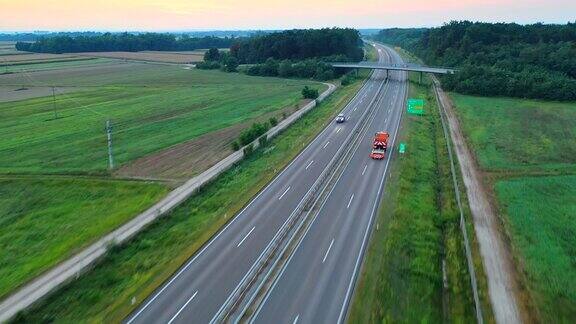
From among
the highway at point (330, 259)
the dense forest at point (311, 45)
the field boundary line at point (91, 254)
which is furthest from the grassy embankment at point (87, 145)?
the dense forest at point (311, 45)

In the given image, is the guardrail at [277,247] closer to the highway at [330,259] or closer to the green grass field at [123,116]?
Result: the highway at [330,259]

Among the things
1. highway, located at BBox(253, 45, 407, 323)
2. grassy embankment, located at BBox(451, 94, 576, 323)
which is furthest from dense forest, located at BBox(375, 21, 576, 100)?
highway, located at BBox(253, 45, 407, 323)

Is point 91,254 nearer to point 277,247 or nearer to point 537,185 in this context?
point 277,247

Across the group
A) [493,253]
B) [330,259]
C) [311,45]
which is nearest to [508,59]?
[311,45]

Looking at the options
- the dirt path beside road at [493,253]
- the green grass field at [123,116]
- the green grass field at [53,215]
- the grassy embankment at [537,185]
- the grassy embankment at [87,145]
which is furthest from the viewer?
the green grass field at [123,116]

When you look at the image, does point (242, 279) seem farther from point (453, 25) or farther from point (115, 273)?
point (453, 25)

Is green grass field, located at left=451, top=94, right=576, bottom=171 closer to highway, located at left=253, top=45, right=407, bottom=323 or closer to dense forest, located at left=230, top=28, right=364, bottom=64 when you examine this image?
highway, located at left=253, top=45, right=407, bottom=323

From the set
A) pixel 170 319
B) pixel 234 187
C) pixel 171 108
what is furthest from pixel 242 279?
pixel 171 108
